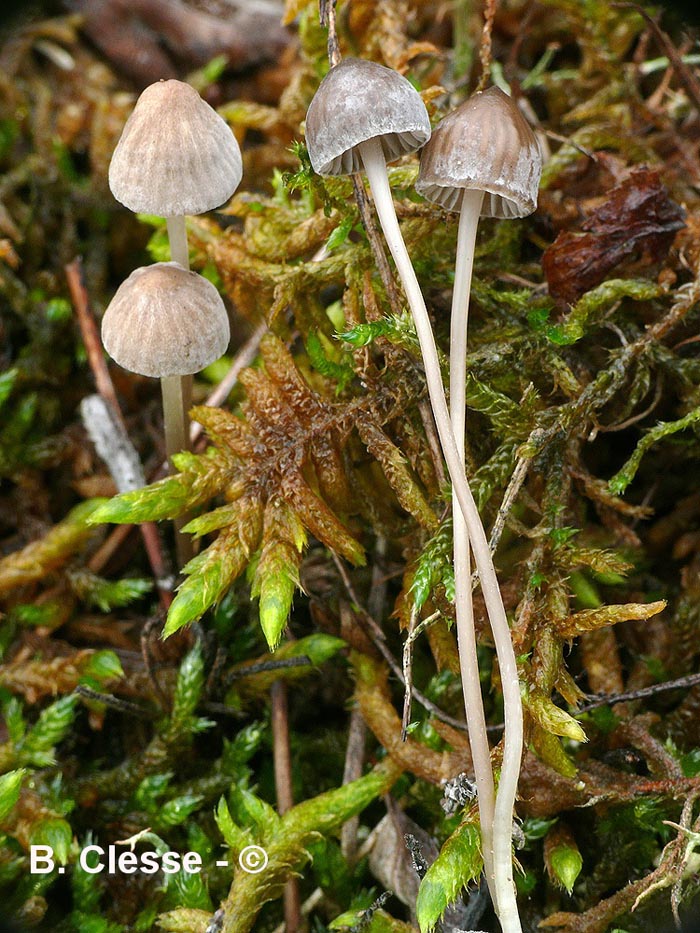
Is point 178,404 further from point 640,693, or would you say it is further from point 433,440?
point 640,693

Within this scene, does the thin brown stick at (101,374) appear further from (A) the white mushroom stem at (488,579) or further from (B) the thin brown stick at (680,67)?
(B) the thin brown stick at (680,67)

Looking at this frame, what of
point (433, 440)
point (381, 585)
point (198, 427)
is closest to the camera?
point (433, 440)

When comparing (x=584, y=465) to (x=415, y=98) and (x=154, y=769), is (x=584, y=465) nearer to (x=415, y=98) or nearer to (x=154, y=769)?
(x=415, y=98)

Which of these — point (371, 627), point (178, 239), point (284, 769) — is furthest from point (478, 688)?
point (178, 239)

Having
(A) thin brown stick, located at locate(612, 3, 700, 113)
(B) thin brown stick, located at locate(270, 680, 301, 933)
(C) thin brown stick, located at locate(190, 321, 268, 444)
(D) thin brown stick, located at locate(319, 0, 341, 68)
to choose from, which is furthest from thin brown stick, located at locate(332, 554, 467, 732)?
(A) thin brown stick, located at locate(612, 3, 700, 113)

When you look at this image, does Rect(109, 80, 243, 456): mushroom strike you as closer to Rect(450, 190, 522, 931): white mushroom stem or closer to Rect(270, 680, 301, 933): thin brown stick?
Rect(450, 190, 522, 931): white mushroom stem

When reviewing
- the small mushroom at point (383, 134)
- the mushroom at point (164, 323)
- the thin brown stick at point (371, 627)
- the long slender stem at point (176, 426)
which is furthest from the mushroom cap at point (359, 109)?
the thin brown stick at point (371, 627)
